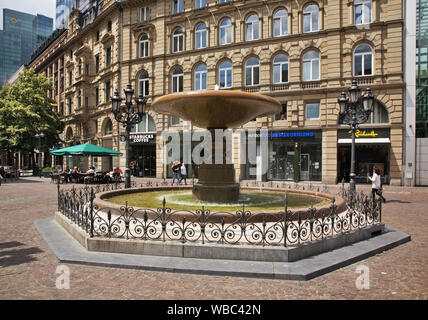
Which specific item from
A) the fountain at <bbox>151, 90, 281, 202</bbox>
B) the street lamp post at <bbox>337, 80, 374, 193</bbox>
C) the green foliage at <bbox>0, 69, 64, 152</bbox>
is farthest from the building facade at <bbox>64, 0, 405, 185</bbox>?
the fountain at <bbox>151, 90, 281, 202</bbox>

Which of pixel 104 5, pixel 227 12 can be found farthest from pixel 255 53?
pixel 104 5

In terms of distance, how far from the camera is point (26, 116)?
36.5 meters

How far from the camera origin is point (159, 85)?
29.6 m

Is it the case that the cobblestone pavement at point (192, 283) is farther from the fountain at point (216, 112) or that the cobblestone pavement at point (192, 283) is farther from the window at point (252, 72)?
the window at point (252, 72)

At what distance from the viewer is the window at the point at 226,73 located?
27250 millimetres

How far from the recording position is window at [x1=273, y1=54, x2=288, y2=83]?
25.3 metres

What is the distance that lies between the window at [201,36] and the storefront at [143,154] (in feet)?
30.8

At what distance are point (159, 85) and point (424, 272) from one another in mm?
27392

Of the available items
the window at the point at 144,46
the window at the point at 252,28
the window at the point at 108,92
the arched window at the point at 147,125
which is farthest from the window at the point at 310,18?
the window at the point at 108,92

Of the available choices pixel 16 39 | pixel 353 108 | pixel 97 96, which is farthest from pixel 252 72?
pixel 16 39

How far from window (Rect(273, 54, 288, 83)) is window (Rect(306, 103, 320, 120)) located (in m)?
2.91

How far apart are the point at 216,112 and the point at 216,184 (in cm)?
219

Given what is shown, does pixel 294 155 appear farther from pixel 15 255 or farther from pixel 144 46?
pixel 15 255

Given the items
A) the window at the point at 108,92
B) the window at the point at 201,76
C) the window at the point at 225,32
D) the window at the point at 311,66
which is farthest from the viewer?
the window at the point at 108,92
